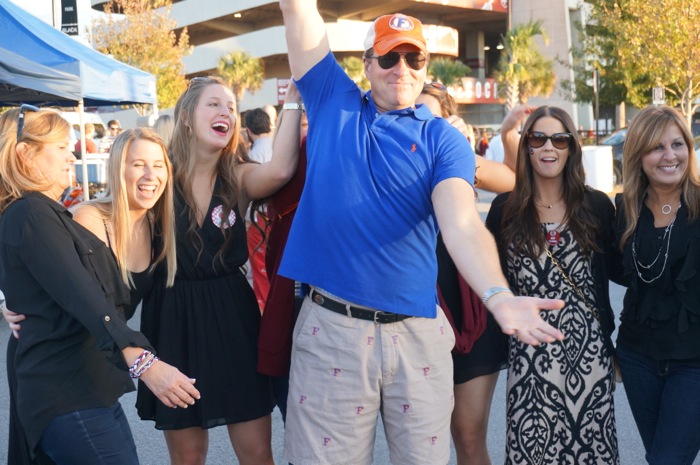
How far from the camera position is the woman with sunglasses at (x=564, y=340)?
345 cm

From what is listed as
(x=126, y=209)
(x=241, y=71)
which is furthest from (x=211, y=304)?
(x=241, y=71)

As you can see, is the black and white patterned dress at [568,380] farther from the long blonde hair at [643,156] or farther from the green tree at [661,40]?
the green tree at [661,40]

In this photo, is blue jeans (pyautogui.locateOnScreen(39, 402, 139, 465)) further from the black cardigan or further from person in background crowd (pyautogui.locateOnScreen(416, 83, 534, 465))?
the black cardigan

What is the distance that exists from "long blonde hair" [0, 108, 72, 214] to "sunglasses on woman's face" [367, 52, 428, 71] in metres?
1.19

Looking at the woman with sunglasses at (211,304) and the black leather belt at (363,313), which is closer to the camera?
the black leather belt at (363,313)

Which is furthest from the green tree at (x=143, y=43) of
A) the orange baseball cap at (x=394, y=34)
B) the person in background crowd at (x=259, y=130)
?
the orange baseball cap at (x=394, y=34)

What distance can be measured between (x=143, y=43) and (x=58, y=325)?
104ft

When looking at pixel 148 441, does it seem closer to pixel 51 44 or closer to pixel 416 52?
pixel 416 52

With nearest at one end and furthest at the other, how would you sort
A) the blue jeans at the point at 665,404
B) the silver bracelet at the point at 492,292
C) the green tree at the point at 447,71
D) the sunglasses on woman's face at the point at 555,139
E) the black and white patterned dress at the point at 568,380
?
the silver bracelet at the point at 492,292
the blue jeans at the point at 665,404
the black and white patterned dress at the point at 568,380
the sunglasses on woman's face at the point at 555,139
the green tree at the point at 447,71

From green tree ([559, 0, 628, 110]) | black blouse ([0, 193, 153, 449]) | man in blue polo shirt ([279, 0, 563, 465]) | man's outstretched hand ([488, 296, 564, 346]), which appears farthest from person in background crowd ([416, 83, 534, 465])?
green tree ([559, 0, 628, 110])

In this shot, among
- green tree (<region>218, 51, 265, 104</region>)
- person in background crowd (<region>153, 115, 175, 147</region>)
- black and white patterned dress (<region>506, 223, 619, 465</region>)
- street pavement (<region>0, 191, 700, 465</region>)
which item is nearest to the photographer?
black and white patterned dress (<region>506, 223, 619, 465</region>)

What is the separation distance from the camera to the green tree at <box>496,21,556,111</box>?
4969cm

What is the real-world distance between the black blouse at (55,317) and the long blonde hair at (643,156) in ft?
7.05

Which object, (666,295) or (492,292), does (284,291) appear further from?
(666,295)
